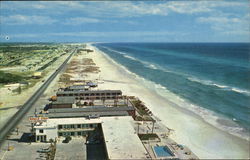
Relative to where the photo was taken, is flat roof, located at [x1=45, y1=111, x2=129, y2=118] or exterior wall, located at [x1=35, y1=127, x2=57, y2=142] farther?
flat roof, located at [x1=45, y1=111, x2=129, y2=118]

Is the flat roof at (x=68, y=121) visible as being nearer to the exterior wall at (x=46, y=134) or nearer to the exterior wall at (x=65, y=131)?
the exterior wall at (x=65, y=131)

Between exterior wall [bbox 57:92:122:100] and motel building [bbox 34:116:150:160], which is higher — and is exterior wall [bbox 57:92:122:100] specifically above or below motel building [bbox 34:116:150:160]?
above

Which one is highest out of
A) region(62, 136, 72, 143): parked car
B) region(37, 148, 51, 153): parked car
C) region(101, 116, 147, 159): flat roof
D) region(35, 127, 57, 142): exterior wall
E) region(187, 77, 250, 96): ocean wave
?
region(187, 77, 250, 96): ocean wave

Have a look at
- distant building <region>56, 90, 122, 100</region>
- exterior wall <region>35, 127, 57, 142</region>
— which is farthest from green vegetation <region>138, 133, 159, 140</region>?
distant building <region>56, 90, 122, 100</region>

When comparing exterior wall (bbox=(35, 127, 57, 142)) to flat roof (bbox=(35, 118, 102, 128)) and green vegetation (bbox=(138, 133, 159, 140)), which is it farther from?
green vegetation (bbox=(138, 133, 159, 140))

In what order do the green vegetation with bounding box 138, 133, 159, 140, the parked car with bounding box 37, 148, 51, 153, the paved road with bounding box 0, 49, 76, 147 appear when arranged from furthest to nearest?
the paved road with bounding box 0, 49, 76, 147 < the green vegetation with bounding box 138, 133, 159, 140 < the parked car with bounding box 37, 148, 51, 153

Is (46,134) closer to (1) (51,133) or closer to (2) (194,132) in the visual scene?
(1) (51,133)

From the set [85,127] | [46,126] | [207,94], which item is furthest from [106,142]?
[207,94]
